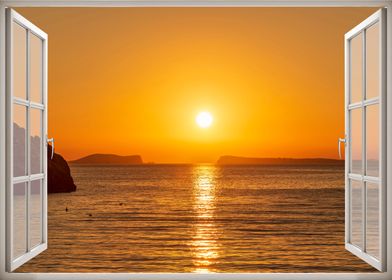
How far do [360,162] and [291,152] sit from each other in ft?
120

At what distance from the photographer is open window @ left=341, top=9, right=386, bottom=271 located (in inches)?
161

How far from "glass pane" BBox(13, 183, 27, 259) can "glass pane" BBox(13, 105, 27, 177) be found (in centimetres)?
12

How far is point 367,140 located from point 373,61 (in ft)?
1.94

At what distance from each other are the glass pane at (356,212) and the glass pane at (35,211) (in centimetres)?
254

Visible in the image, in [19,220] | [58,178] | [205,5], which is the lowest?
[58,178]

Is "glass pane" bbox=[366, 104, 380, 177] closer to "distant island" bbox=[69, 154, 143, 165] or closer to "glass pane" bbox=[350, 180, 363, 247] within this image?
"glass pane" bbox=[350, 180, 363, 247]

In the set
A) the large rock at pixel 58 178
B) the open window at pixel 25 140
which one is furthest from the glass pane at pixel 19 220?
the large rock at pixel 58 178

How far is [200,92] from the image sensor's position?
36.6 metres

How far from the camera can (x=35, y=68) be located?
4.81 m

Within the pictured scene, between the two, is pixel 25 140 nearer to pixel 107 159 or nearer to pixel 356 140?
pixel 356 140

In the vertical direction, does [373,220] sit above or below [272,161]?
above

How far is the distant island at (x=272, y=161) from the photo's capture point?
38506mm

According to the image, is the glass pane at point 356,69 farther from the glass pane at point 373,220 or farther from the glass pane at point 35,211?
the glass pane at point 35,211

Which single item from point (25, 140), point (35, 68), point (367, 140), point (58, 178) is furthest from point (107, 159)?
point (367, 140)
